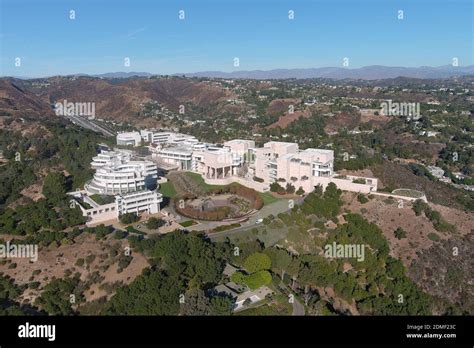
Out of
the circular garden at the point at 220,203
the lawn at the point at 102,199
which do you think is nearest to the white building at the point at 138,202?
the lawn at the point at 102,199

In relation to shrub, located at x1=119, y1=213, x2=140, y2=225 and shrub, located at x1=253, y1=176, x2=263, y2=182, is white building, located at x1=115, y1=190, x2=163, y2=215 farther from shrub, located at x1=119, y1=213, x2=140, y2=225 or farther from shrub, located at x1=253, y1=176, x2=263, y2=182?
shrub, located at x1=253, y1=176, x2=263, y2=182

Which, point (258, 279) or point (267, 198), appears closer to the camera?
point (258, 279)

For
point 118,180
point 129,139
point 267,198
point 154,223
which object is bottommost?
point 154,223

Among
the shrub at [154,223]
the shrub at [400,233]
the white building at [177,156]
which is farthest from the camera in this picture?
the white building at [177,156]

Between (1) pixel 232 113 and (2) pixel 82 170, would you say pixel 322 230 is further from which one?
(1) pixel 232 113

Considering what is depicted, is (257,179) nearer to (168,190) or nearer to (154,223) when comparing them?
(168,190)

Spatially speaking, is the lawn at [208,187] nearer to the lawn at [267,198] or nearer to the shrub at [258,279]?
the lawn at [267,198]

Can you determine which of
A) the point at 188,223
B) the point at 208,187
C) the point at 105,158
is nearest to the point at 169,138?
the point at 105,158

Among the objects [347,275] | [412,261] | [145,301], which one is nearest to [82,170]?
[145,301]

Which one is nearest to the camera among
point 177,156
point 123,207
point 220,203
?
point 123,207
